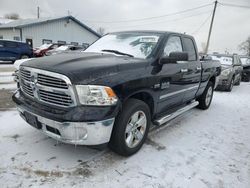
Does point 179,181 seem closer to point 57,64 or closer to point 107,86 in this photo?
point 107,86

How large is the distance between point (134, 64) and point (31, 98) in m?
1.51

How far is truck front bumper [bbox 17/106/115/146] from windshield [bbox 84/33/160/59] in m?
1.44

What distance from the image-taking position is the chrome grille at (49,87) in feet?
8.45

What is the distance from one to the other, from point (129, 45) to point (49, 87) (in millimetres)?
1781

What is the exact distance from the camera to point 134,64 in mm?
3145

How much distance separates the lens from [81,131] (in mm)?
2623

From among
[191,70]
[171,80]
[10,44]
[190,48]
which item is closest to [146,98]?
[171,80]

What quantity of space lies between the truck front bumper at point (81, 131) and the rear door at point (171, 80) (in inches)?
52.7

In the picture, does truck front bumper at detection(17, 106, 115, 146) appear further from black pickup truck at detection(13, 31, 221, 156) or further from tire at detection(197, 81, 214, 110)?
tire at detection(197, 81, 214, 110)

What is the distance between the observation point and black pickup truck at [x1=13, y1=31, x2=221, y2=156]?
2592 millimetres

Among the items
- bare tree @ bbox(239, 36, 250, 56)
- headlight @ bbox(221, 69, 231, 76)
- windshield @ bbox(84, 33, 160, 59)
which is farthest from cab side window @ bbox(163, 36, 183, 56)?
bare tree @ bbox(239, 36, 250, 56)

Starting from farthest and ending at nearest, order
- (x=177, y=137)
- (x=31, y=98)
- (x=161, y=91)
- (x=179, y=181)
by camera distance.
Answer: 1. (x=177, y=137)
2. (x=161, y=91)
3. (x=31, y=98)
4. (x=179, y=181)

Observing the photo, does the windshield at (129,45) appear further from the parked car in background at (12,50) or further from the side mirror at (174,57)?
the parked car in background at (12,50)

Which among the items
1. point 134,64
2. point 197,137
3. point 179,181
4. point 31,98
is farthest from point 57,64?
point 197,137
